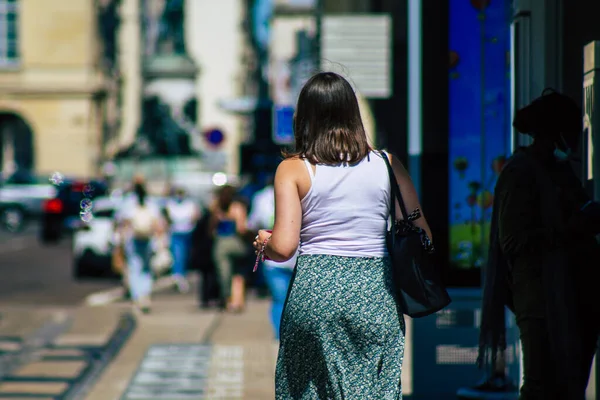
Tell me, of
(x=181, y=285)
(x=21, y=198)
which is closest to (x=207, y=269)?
(x=181, y=285)

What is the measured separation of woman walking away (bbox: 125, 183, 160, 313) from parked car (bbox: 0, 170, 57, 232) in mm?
23489

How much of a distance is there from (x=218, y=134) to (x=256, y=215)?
13.4m

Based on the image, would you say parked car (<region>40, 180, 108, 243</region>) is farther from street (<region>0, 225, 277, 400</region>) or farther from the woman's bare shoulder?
the woman's bare shoulder

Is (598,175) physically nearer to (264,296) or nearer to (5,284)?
(264,296)

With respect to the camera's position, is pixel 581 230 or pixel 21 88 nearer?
pixel 581 230

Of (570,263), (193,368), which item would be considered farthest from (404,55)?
(570,263)

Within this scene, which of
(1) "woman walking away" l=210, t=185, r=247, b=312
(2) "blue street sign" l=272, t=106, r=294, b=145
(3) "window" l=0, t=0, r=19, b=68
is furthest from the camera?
(3) "window" l=0, t=0, r=19, b=68

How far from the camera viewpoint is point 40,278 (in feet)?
68.2

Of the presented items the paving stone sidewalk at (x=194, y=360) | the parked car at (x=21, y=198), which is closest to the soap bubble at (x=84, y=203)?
the parked car at (x=21, y=198)

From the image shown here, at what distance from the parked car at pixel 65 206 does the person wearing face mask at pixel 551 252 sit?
27.8 metres

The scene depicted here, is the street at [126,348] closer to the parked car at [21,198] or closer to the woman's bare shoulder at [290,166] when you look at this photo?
the woman's bare shoulder at [290,166]

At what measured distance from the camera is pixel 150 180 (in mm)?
34438

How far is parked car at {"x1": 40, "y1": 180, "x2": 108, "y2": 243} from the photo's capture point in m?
32.0

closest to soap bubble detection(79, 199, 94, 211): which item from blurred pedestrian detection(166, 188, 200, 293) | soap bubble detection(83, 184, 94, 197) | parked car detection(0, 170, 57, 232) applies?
soap bubble detection(83, 184, 94, 197)
